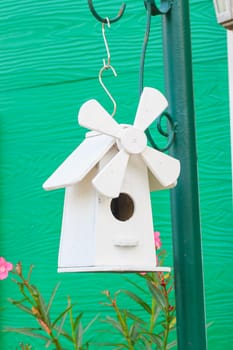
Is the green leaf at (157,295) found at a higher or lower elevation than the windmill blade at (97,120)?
lower

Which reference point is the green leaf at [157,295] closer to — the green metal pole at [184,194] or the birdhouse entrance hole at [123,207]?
the birdhouse entrance hole at [123,207]

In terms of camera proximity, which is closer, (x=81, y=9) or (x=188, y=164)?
(x=188, y=164)

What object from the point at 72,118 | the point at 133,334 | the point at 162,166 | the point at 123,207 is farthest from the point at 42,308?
the point at 72,118

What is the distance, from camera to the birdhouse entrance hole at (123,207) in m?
2.05

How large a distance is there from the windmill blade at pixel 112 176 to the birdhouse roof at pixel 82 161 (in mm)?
56

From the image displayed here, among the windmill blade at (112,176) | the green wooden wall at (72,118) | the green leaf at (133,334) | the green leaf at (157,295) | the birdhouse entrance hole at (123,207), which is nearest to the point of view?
the windmill blade at (112,176)

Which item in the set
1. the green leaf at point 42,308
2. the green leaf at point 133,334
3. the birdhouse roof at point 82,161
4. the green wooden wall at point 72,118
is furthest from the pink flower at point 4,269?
the birdhouse roof at point 82,161

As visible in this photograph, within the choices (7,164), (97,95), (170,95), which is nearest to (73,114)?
(97,95)

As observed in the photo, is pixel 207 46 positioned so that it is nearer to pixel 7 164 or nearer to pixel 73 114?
pixel 73 114

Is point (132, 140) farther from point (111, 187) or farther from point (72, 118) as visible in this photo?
point (72, 118)

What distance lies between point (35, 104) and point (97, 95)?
0.30m

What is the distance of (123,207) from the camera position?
2098 millimetres

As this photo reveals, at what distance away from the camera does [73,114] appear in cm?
344

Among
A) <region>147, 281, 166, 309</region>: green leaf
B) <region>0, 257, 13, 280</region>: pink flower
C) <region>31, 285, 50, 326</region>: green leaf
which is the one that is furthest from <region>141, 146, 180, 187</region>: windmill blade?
<region>0, 257, 13, 280</region>: pink flower
